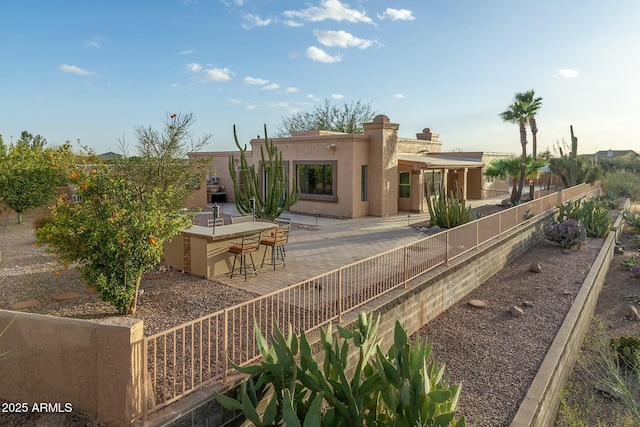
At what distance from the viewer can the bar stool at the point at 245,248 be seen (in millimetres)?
9297

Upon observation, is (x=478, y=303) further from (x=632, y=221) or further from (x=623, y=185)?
(x=623, y=185)

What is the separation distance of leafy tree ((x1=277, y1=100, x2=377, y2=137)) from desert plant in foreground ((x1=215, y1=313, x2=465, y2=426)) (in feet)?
125

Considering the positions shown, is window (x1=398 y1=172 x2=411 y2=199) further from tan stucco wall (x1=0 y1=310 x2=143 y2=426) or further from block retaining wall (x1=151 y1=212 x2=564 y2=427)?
tan stucco wall (x1=0 y1=310 x2=143 y2=426)

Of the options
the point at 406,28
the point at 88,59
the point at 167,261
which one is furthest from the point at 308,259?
the point at 88,59

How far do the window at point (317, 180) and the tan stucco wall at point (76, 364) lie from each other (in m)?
15.8

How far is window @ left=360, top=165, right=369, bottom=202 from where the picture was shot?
64.9 feet

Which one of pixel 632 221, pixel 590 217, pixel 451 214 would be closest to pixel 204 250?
pixel 451 214

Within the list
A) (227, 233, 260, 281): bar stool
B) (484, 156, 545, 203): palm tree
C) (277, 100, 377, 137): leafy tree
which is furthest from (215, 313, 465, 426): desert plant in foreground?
(277, 100, 377, 137): leafy tree

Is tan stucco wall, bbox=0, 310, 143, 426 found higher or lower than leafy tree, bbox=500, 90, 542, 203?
lower

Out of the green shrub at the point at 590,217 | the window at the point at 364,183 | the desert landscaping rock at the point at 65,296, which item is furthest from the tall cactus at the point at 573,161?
the desert landscaping rock at the point at 65,296

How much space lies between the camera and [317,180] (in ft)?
68.1

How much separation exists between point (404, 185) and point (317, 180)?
449cm

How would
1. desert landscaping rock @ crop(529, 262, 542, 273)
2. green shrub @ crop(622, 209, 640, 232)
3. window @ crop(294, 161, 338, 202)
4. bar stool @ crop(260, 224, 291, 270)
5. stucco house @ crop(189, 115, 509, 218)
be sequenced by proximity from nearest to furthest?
1. bar stool @ crop(260, 224, 291, 270)
2. desert landscaping rock @ crop(529, 262, 542, 273)
3. stucco house @ crop(189, 115, 509, 218)
4. window @ crop(294, 161, 338, 202)
5. green shrub @ crop(622, 209, 640, 232)

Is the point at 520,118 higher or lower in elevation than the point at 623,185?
higher
